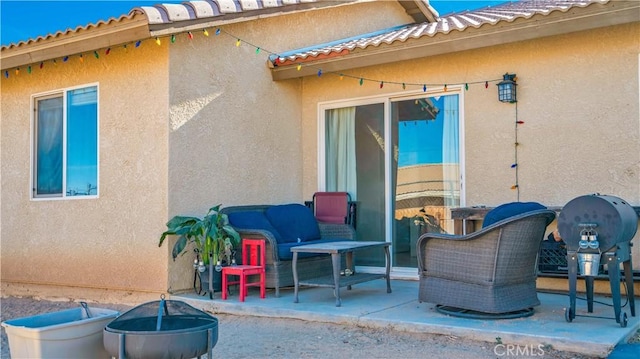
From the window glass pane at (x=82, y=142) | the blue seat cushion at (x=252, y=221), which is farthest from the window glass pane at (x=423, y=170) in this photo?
the window glass pane at (x=82, y=142)

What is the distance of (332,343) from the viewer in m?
4.86

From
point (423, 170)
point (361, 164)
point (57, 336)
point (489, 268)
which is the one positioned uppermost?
point (361, 164)

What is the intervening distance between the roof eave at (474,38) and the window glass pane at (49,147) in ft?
9.08

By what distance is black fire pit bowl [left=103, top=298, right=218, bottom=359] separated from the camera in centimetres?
329

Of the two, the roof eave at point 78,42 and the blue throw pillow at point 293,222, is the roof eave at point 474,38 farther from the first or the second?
the roof eave at point 78,42

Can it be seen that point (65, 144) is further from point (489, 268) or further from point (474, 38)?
point (489, 268)

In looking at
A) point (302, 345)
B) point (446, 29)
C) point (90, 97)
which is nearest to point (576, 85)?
point (446, 29)

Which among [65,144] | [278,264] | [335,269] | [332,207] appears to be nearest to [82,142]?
[65,144]

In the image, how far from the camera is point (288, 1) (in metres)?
7.90

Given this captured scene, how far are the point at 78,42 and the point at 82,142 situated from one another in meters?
1.36

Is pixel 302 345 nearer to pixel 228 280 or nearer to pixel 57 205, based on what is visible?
pixel 228 280

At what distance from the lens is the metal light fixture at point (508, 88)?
6.75 metres

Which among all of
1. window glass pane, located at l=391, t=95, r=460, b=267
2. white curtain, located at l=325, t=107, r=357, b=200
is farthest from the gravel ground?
white curtain, located at l=325, t=107, r=357, b=200

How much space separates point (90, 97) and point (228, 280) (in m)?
2.78
